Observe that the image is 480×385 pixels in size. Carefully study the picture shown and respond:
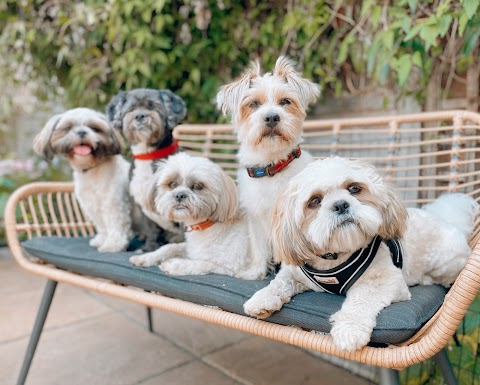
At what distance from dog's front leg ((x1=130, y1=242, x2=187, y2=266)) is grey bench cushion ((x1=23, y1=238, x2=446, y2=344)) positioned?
44 millimetres

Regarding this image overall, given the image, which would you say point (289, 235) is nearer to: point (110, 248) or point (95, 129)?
point (110, 248)

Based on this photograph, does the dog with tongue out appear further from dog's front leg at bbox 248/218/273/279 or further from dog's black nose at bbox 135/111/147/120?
dog's front leg at bbox 248/218/273/279

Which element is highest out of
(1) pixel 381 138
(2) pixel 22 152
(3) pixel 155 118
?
(3) pixel 155 118

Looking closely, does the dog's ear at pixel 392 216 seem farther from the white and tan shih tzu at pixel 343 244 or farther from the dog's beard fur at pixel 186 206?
the dog's beard fur at pixel 186 206

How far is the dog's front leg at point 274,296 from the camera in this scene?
1.50 m

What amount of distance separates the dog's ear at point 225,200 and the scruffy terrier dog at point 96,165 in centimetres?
70

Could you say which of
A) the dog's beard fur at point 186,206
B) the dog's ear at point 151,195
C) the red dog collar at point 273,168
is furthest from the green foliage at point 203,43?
the dog's ear at point 151,195

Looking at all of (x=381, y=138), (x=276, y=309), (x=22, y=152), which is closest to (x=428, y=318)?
(x=276, y=309)

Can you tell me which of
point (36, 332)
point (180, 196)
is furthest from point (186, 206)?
point (36, 332)

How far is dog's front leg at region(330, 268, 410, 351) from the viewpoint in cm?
130

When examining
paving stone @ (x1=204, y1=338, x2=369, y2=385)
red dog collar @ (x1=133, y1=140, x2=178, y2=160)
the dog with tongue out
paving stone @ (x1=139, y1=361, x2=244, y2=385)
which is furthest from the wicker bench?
paving stone @ (x1=204, y1=338, x2=369, y2=385)

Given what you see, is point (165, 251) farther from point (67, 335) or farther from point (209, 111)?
point (209, 111)

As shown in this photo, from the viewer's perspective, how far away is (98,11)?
3537 millimetres

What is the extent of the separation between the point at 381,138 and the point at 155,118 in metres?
1.63
